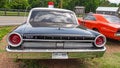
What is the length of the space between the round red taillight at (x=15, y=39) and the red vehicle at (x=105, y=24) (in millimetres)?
5156

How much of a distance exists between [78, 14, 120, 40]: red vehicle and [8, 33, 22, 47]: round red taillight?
16.9 feet

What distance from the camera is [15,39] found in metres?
5.64

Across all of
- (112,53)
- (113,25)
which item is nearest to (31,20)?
(112,53)

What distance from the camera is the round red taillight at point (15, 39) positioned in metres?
5.61

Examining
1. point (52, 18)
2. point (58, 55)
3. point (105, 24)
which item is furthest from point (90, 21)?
point (58, 55)

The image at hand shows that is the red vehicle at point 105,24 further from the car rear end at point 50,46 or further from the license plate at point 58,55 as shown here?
the license plate at point 58,55

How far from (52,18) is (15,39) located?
6.50 ft

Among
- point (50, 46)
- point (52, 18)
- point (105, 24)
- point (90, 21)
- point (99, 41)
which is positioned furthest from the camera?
point (90, 21)

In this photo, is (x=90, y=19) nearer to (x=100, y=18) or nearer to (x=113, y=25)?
(x=100, y=18)

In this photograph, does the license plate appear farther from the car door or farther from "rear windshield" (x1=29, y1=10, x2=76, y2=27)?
the car door

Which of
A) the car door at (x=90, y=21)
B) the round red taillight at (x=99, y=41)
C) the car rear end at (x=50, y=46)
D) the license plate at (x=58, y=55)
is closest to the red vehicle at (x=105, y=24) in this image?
the car door at (x=90, y=21)

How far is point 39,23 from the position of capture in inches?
273

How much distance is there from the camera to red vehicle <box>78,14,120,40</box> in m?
9.93

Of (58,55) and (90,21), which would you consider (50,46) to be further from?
(90,21)
